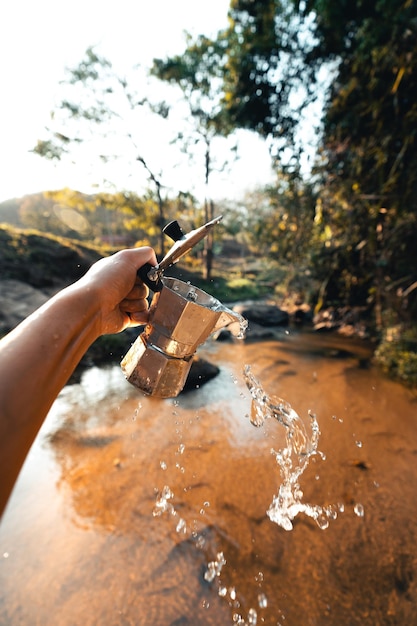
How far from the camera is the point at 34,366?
2.85 feet

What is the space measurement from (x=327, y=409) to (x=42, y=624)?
144 inches

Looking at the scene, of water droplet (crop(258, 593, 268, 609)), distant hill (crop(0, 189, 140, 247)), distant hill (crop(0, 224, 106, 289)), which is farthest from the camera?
distant hill (crop(0, 189, 140, 247))

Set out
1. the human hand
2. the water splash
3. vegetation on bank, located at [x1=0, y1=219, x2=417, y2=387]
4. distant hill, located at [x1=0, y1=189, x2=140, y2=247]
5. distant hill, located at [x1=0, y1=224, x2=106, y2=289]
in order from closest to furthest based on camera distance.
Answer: the human hand
the water splash
vegetation on bank, located at [x1=0, y1=219, x2=417, y2=387]
distant hill, located at [x1=0, y1=224, x2=106, y2=289]
distant hill, located at [x1=0, y1=189, x2=140, y2=247]

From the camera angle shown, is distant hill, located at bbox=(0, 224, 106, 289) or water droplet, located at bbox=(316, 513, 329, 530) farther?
distant hill, located at bbox=(0, 224, 106, 289)

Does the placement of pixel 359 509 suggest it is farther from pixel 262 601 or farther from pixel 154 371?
pixel 154 371

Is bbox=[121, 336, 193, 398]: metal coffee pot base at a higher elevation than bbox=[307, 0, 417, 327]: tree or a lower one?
lower

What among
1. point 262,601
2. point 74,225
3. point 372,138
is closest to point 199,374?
point 262,601

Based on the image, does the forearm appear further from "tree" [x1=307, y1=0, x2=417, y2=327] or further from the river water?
"tree" [x1=307, y1=0, x2=417, y2=327]

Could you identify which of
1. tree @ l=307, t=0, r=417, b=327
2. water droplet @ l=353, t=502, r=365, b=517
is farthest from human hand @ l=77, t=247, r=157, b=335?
tree @ l=307, t=0, r=417, b=327

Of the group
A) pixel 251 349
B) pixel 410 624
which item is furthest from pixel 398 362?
pixel 410 624

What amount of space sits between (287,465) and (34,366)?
9.17ft

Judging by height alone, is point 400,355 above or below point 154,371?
below

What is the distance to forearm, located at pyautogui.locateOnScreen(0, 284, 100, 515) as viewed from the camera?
2.50 feet

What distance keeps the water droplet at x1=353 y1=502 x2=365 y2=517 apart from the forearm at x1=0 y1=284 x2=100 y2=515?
259 centimetres
